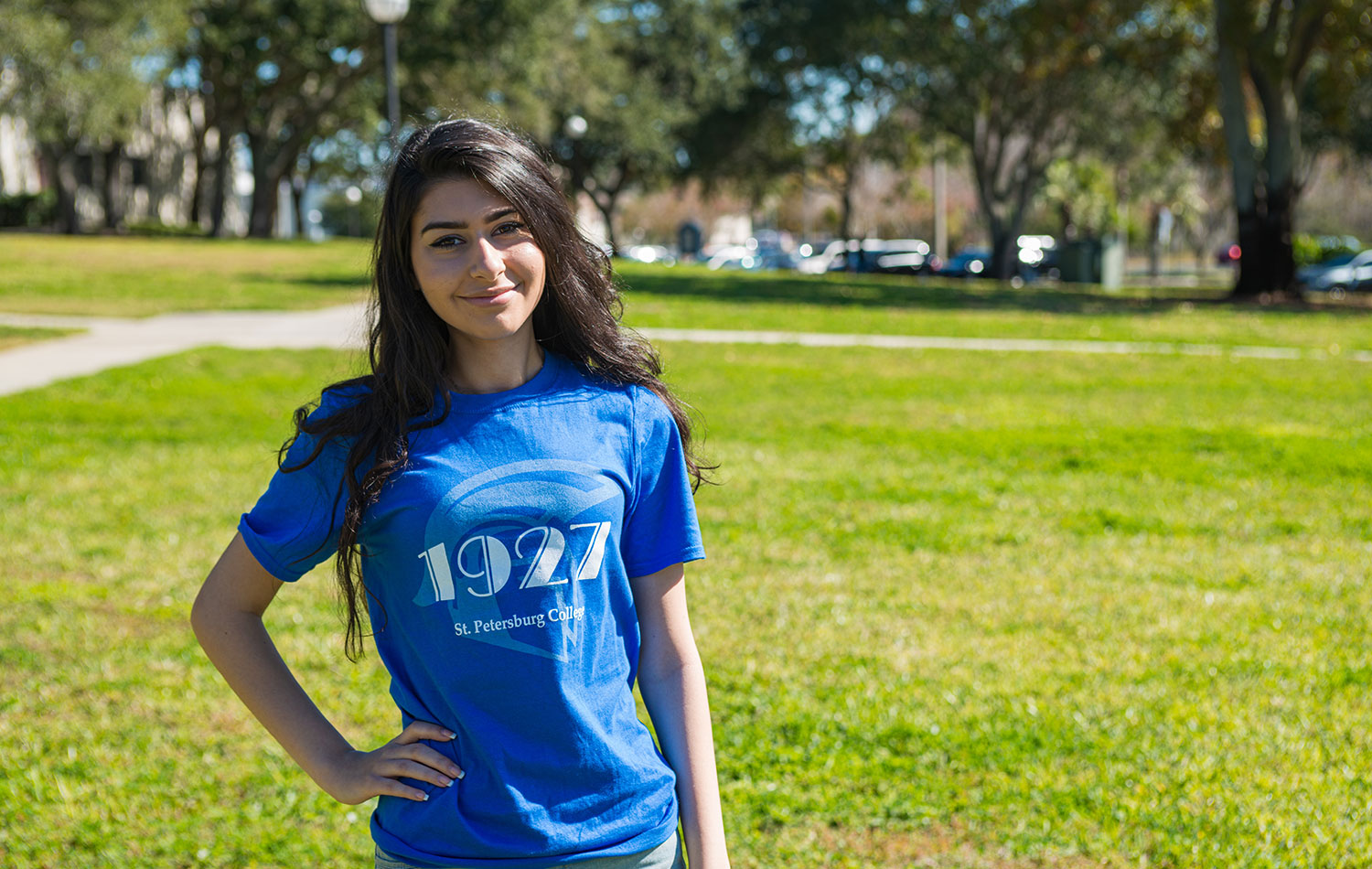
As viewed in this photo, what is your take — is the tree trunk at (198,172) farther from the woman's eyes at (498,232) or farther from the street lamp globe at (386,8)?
the woman's eyes at (498,232)

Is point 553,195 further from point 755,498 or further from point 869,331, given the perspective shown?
point 869,331

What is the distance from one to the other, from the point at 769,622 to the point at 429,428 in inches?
141

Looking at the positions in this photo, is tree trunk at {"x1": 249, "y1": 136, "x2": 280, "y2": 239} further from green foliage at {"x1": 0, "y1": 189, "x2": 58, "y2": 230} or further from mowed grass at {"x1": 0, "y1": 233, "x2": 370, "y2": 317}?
mowed grass at {"x1": 0, "y1": 233, "x2": 370, "y2": 317}

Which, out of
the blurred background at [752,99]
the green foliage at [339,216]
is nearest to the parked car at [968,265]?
the blurred background at [752,99]

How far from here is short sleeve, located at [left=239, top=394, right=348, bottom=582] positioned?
1.74 metres

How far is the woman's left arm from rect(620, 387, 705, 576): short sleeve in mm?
31

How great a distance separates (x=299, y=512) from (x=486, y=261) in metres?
0.44

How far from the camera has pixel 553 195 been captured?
6.30 ft

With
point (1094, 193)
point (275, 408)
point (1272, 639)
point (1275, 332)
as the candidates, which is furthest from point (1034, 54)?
point (1094, 193)

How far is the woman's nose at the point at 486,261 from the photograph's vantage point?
1802 mm

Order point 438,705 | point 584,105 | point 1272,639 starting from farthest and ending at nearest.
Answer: point 584,105 → point 1272,639 → point 438,705

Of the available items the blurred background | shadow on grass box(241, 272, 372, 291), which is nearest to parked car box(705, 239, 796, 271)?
the blurred background

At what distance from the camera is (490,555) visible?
67.3 inches

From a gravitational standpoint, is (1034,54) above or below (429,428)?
above
